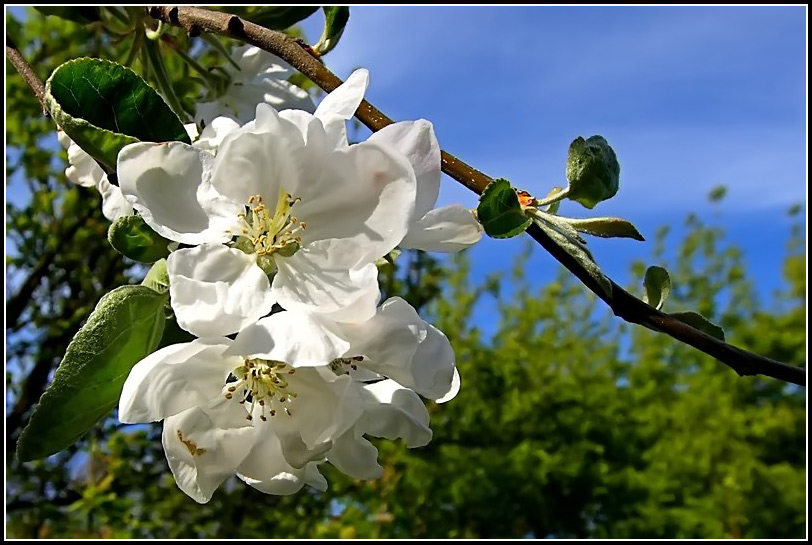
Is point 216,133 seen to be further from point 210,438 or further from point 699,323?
point 699,323

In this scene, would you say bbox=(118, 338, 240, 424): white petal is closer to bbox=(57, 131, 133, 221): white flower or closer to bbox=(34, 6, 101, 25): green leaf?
bbox=(57, 131, 133, 221): white flower

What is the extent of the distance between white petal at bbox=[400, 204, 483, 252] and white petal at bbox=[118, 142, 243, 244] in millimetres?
123

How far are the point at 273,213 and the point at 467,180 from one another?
0.13 m

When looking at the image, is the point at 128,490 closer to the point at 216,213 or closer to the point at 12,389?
the point at 12,389

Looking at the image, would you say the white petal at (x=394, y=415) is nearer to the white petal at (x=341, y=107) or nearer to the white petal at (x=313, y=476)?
the white petal at (x=313, y=476)

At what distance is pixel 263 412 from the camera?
55cm

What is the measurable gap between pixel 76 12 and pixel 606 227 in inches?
30.4

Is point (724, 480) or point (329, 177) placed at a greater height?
point (724, 480)

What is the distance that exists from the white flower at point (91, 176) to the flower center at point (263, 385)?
0.75ft

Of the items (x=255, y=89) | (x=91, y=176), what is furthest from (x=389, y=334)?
(x=255, y=89)

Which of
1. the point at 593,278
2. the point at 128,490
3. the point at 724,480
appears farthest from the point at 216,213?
the point at 724,480

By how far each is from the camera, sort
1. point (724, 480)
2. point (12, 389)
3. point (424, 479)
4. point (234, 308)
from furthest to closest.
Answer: point (724, 480) → point (424, 479) → point (12, 389) → point (234, 308)

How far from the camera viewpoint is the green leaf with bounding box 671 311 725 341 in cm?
56

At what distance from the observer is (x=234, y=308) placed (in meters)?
0.48
